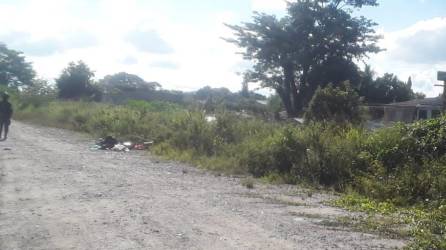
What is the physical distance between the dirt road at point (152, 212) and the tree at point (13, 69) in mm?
60081

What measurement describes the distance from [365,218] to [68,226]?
15.0 feet

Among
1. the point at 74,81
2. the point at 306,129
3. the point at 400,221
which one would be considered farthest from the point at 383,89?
the point at 400,221

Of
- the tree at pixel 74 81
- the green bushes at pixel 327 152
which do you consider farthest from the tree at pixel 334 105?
the tree at pixel 74 81

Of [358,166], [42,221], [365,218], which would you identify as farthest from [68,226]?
[358,166]

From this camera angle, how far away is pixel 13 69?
70938mm

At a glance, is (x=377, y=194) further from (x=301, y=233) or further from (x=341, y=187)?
(x=301, y=233)

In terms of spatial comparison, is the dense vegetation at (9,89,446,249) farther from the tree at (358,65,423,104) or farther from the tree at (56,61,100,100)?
the tree at (358,65,423,104)

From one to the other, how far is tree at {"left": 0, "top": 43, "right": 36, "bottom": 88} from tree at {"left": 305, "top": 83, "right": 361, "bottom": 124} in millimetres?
54049

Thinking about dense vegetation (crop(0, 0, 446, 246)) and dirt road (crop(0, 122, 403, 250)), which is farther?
dense vegetation (crop(0, 0, 446, 246))

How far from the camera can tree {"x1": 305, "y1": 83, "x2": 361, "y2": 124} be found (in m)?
22.8

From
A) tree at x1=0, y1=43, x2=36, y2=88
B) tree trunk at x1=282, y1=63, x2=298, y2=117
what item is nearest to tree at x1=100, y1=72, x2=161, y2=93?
tree at x1=0, y1=43, x2=36, y2=88

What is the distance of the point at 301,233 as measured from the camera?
7574mm

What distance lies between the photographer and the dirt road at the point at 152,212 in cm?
691

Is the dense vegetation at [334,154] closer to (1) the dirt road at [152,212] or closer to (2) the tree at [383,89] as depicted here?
(1) the dirt road at [152,212]
